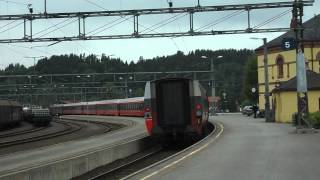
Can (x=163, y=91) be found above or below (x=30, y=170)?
above

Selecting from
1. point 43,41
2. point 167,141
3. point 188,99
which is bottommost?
point 167,141

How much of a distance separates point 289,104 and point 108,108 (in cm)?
4363

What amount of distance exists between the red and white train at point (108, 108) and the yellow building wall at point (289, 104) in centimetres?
1784

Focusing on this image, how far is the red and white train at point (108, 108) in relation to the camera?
7373 centimetres

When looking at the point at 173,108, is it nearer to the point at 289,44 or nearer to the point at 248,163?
the point at 248,163

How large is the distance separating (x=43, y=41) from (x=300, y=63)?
15.9 metres

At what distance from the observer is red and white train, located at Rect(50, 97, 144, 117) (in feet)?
242

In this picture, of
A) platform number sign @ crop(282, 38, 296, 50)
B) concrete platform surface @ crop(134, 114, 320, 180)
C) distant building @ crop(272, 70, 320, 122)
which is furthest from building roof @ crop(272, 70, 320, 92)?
concrete platform surface @ crop(134, 114, 320, 180)

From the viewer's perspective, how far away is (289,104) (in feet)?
174

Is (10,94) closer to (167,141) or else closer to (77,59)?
(77,59)

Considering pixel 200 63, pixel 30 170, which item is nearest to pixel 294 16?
pixel 30 170

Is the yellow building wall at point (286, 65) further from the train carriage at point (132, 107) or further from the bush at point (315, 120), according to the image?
the bush at point (315, 120)

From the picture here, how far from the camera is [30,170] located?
14062 millimetres

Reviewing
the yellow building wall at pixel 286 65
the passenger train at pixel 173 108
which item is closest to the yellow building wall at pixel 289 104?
the yellow building wall at pixel 286 65
